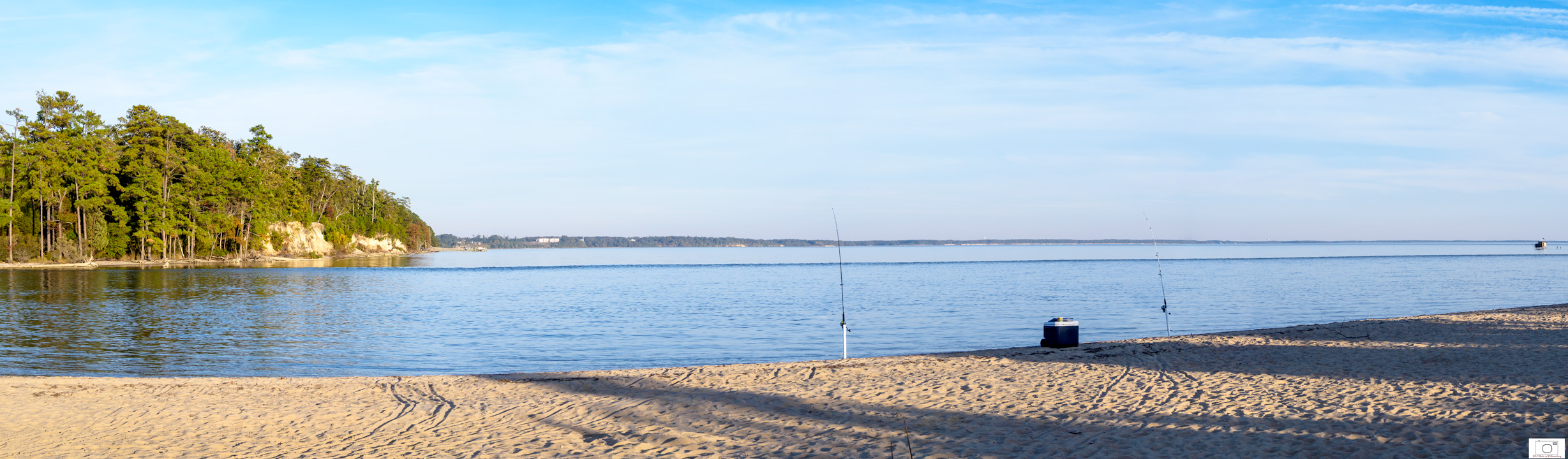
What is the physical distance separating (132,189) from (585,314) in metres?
59.8

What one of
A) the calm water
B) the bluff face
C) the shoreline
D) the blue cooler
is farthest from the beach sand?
the bluff face

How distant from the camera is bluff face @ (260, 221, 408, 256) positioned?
303ft

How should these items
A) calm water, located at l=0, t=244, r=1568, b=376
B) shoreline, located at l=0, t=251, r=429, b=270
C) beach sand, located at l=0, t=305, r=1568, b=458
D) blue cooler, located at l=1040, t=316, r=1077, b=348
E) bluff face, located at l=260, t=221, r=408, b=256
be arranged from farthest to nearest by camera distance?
bluff face, located at l=260, t=221, r=408, b=256, shoreline, located at l=0, t=251, r=429, b=270, calm water, located at l=0, t=244, r=1568, b=376, blue cooler, located at l=1040, t=316, r=1077, b=348, beach sand, located at l=0, t=305, r=1568, b=458

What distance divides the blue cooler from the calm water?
3299mm

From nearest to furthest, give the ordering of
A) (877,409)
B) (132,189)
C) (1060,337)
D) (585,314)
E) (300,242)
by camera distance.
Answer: (877,409) → (1060,337) → (585,314) → (132,189) → (300,242)

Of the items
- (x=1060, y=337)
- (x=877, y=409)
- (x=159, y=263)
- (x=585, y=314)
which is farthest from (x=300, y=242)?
(x=877, y=409)

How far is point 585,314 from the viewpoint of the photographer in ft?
93.6

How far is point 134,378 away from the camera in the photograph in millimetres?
12836

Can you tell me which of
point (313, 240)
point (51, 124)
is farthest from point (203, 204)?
point (313, 240)

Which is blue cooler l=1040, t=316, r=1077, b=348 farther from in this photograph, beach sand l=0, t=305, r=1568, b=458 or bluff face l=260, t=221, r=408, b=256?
bluff face l=260, t=221, r=408, b=256

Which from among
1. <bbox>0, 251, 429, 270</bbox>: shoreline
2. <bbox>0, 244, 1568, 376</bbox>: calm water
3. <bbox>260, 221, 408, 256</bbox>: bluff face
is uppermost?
<bbox>260, 221, 408, 256</bbox>: bluff face

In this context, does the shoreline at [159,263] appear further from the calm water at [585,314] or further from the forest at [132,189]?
the calm water at [585,314]

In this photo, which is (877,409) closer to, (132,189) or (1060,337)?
(1060,337)

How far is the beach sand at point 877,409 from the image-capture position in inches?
295
